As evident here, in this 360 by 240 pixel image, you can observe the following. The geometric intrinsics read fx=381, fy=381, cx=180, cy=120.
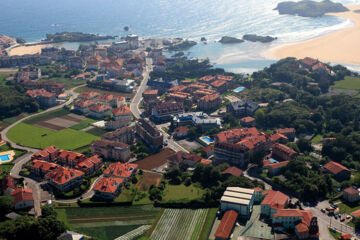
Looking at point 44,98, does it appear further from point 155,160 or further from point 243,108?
point 243,108

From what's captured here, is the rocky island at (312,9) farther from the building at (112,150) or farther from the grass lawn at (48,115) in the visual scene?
the building at (112,150)

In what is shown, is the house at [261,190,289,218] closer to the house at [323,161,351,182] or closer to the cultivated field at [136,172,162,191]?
the house at [323,161,351,182]

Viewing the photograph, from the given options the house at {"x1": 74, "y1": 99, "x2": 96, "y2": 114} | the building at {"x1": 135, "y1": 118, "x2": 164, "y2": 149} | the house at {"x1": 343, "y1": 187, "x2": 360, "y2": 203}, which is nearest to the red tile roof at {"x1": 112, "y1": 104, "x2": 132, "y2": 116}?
the building at {"x1": 135, "y1": 118, "x2": 164, "y2": 149}

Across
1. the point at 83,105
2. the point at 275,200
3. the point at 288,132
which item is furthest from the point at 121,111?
the point at 275,200

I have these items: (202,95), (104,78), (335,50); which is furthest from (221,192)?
(335,50)

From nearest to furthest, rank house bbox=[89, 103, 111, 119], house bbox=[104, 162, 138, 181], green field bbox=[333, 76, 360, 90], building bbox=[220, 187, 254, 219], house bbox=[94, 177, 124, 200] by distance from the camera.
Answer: building bbox=[220, 187, 254, 219], house bbox=[94, 177, 124, 200], house bbox=[104, 162, 138, 181], house bbox=[89, 103, 111, 119], green field bbox=[333, 76, 360, 90]

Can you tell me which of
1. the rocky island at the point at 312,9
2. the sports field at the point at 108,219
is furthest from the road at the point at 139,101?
the rocky island at the point at 312,9
